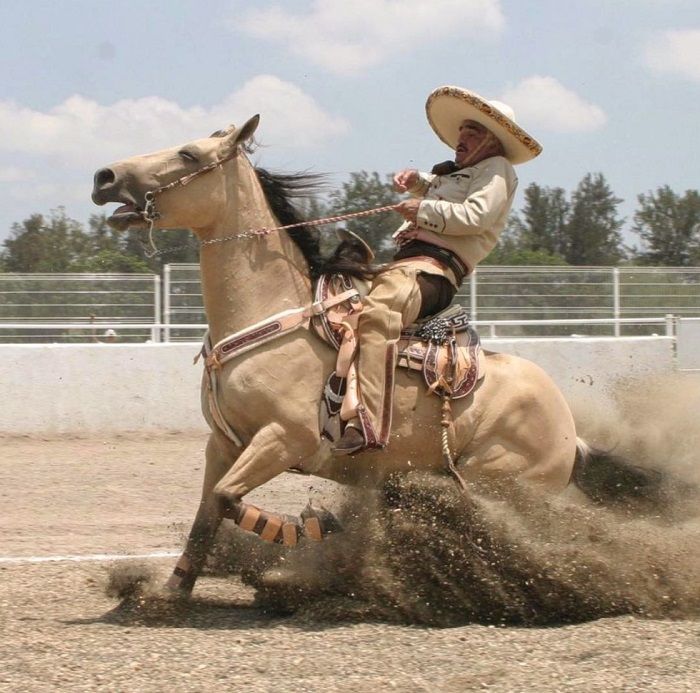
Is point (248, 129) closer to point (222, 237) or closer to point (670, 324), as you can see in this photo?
point (222, 237)

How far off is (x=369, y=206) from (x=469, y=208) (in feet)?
8.08

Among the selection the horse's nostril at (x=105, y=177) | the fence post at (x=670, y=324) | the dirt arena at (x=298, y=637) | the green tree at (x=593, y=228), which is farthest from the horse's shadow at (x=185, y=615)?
the green tree at (x=593, y=228)

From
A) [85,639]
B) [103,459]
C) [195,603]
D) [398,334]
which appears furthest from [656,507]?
[103,459]

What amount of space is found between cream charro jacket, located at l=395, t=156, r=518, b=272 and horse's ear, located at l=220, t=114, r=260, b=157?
844 millimetres

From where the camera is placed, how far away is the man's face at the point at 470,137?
5859 millimetres

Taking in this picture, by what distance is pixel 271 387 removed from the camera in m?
5.25

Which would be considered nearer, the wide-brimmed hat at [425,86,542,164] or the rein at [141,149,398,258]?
the rein at [141,149,398,258]

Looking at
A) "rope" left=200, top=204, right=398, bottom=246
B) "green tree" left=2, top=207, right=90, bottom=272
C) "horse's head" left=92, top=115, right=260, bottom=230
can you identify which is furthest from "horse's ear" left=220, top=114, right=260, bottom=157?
"green tree" left=2, top=207, right=90, bottom=272

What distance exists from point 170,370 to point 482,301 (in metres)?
4.18

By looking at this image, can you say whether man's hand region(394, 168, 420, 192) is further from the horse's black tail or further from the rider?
the horse's black tail

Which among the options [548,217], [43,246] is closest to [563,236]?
[548,217]

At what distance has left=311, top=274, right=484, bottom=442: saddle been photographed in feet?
17.6

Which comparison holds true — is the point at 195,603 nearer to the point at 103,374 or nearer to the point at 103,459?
the point at 103,459

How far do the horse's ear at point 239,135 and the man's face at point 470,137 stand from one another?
3.51 feet
